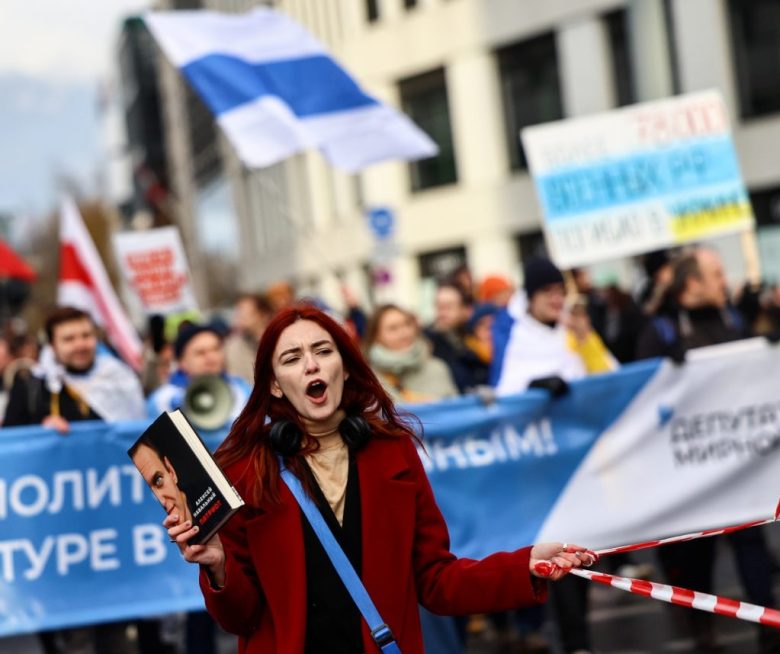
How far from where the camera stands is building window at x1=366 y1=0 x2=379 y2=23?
36.9 meters

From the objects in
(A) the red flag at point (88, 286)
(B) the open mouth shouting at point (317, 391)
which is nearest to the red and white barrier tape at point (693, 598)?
(B) the open mouth shouting at point (317, 391)

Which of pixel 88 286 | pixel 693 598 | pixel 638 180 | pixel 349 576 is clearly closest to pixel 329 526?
pixel 349 576

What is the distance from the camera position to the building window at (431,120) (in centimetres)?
3425

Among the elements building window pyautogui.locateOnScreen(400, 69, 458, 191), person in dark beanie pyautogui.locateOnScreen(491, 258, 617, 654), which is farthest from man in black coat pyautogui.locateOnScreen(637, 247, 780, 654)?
building window pyautogui.locateOnScreen(400, 69, 458, 191)

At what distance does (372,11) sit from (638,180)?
87.8 ft

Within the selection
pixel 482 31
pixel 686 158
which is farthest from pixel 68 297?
pixel 482 31

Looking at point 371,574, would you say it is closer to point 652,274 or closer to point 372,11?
point 652,274

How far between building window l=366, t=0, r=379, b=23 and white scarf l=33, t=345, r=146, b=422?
29696 millimetres

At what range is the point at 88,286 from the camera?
13.9 metres

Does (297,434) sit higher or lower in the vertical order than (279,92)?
lower

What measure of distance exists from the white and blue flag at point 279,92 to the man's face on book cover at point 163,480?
737 centimetres

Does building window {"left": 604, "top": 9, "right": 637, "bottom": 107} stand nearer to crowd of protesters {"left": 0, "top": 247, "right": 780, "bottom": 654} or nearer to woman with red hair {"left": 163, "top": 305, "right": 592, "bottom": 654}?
crowd of protesters {"left": 0, "top": 247, "right": 780, "bottom": 654}

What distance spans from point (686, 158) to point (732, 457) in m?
3.29

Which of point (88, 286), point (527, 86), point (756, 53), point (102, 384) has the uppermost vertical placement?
point (527, 86)
